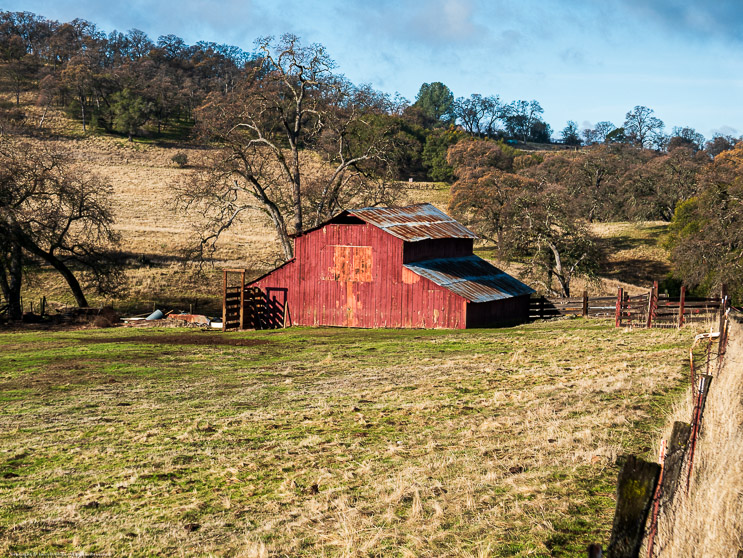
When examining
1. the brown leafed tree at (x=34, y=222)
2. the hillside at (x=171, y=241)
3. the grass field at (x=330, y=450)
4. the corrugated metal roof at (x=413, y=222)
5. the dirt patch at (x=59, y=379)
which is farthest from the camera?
the hillside at (x=171, y=241)

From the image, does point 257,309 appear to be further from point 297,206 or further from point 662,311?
point 662,311

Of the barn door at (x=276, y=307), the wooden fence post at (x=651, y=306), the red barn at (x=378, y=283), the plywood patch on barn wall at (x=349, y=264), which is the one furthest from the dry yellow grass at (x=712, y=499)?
the barn door at (x=276, y=307)

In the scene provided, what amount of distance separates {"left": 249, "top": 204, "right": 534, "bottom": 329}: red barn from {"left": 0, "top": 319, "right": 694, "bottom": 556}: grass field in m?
12.6

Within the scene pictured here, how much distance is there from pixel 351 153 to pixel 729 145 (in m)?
142

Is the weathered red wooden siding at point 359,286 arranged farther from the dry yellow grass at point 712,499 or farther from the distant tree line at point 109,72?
the distant tree line at point 109,72

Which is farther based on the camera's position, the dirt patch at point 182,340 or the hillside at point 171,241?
the hillside at point 171,241

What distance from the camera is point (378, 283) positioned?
37.6 m

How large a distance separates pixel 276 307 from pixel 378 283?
6.04 meters

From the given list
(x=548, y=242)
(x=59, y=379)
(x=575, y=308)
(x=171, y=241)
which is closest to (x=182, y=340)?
(x=59, y=379)

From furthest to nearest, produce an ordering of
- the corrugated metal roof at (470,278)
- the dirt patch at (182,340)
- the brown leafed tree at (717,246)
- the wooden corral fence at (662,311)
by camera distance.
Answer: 1. the brown leafed tree at (717,246)
2. the corrugated metal roof at (470,278)
3. the dirt patch at (182,340)
4. the wooden corral fence at (662,311)

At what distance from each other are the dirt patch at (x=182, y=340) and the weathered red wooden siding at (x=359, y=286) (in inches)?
285

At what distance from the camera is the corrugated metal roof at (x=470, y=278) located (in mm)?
37000

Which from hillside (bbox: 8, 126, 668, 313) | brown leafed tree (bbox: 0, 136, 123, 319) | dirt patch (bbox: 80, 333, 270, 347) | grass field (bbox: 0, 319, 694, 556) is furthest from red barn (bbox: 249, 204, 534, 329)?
grass field (bbox: 0, 319, 694, 556)

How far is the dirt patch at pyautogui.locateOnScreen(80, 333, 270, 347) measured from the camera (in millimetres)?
30188
